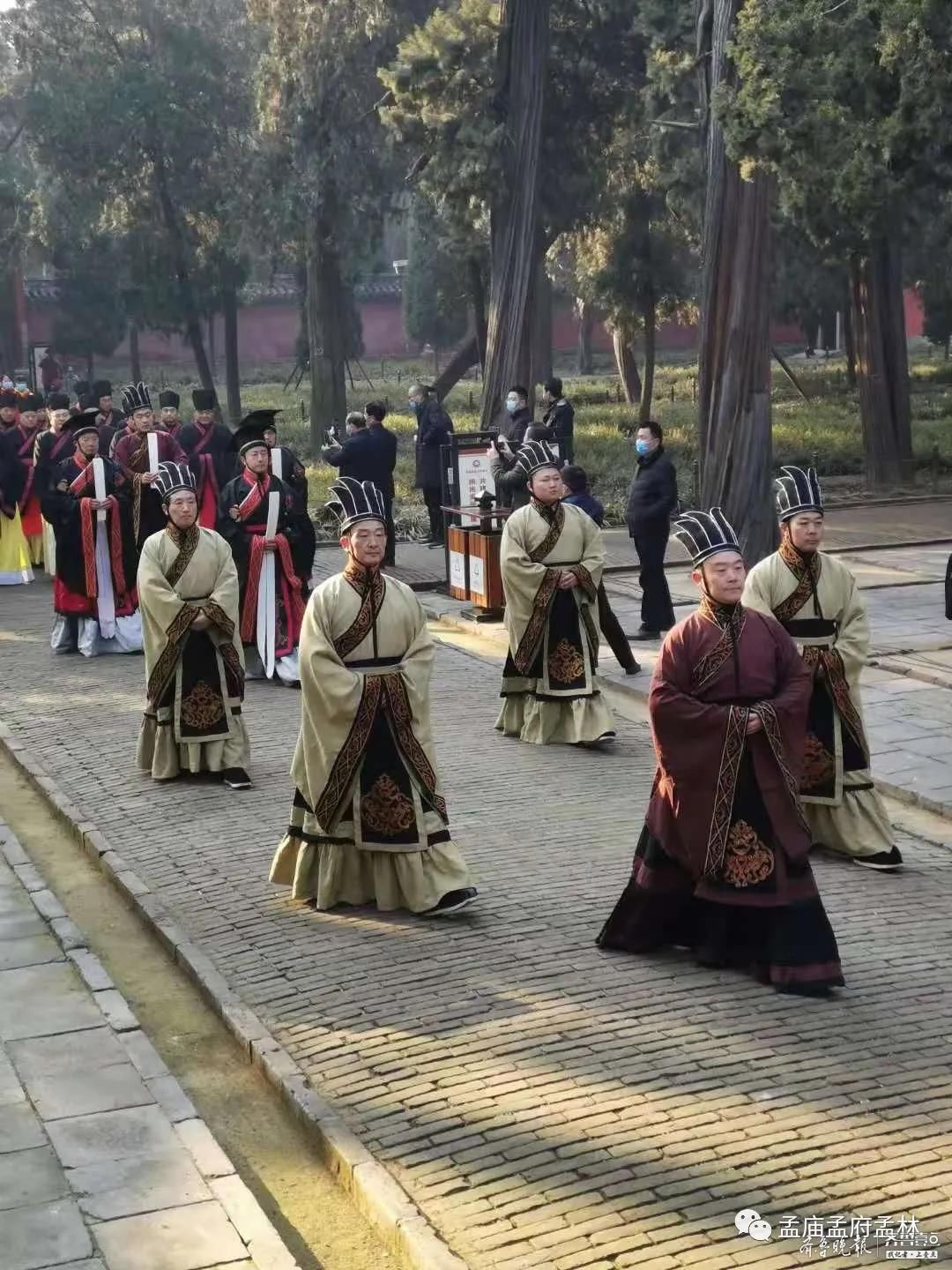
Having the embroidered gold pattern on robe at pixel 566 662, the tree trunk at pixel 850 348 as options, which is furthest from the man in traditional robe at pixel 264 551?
the tree trunk at pixel 850 348

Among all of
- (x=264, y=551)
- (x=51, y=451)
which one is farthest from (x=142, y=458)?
(x=264, y=551)

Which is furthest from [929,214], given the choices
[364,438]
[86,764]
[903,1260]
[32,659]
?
[903,1260]

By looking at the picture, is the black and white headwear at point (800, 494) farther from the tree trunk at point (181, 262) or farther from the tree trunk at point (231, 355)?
the tree trunk at point (231, 355)

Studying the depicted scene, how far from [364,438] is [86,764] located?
8.09 metres

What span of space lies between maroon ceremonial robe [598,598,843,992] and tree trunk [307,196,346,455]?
24871mm

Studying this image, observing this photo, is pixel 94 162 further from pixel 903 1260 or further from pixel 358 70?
pixel 903 1260

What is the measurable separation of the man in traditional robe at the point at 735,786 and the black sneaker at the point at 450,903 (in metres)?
1.14

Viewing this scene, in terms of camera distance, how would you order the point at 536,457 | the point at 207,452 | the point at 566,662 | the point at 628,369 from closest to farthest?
the point at 566,662, the point at 536,457, the point at 207,452, the point at 628,369

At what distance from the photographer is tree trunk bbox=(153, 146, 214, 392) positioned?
130 ft

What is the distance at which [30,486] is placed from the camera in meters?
20.1

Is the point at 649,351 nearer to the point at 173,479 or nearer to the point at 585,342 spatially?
the point at 173,479

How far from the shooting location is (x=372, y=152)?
1262 inches

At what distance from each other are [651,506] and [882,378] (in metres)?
Result: 12.4

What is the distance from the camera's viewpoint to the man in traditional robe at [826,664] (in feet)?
30.1
